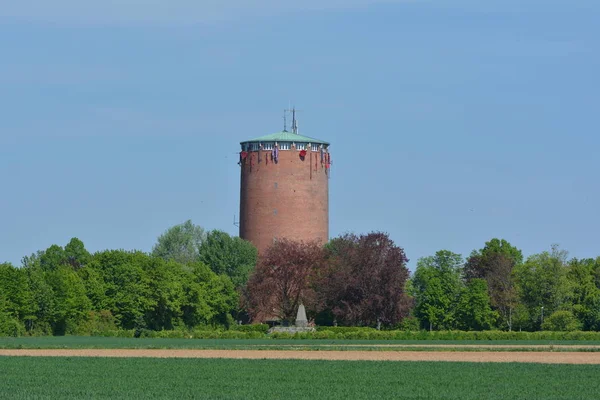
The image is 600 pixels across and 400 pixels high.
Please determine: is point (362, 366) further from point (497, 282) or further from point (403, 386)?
point (497, 282)

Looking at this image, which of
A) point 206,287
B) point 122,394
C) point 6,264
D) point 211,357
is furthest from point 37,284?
point 122,394

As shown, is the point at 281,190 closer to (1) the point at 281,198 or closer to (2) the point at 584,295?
(1) the point at 281,198

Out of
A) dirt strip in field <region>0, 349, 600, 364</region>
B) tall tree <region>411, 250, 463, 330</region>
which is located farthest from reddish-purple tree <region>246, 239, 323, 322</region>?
dirt strip in field <region>0, 349, 600, 364</region>

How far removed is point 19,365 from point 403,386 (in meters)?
16.4

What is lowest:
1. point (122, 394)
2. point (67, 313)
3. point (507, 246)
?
point (122, 394)

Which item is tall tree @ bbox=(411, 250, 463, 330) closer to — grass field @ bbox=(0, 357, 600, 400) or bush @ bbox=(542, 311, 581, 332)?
bush @ bbox=(542, 311, 581, 332)

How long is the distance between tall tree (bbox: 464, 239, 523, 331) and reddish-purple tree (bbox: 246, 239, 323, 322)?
1834cm

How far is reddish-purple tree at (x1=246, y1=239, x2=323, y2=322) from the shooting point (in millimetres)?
98750

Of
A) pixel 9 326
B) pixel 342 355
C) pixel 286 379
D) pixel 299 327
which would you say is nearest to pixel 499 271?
pixel 299 327

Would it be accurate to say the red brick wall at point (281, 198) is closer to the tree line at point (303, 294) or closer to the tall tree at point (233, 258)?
the tall tree at point (233, 258)

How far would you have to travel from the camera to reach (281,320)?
98.4 m

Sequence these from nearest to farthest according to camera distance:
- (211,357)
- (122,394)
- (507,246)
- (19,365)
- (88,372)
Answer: (122,394), (88,372), (19,365), (211,357), (507,246)

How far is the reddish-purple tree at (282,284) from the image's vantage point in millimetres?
98750

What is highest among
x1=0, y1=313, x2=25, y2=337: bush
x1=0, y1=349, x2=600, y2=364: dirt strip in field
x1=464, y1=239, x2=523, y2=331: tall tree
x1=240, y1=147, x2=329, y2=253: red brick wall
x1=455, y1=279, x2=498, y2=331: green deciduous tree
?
x1=240, y1=147, x2=329, y2=253: red brick wall
